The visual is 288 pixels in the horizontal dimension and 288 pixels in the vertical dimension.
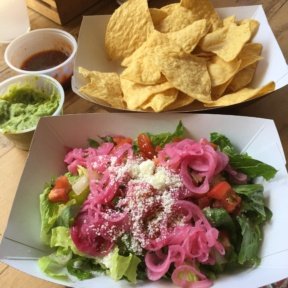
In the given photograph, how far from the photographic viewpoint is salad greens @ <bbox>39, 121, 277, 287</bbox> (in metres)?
0.85

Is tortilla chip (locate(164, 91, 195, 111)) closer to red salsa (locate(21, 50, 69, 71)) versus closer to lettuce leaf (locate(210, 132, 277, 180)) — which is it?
lettuce leaf (locate(210, 132, 277, 180))

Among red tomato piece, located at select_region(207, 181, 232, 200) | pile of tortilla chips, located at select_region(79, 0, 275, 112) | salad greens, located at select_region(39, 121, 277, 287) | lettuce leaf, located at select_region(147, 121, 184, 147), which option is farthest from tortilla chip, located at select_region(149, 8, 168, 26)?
red tomato piece, located at select_region(207, 181, 232, 200)

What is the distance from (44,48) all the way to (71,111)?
0.30 metres

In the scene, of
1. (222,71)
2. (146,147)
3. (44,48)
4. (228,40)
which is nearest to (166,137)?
(146,147)

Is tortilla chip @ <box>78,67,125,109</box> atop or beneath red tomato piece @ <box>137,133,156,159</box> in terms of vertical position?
atop

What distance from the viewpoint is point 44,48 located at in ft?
4.69

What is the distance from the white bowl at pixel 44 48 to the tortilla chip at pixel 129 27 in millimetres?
143

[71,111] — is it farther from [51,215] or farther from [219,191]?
[219,191]

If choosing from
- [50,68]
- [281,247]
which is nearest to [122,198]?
[281,247]

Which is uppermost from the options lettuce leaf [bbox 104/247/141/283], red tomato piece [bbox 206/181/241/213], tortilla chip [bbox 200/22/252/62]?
tortilla chip [bbox 200/22/252/62]

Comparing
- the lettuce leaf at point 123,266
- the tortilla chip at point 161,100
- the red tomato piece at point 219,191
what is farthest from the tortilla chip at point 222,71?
the lettuce leaf at point 123,266

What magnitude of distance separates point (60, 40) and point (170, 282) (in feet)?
3.07

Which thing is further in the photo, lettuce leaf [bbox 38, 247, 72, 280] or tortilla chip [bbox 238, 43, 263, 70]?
tortilla chip [bbox 238, 43, 263, 70]

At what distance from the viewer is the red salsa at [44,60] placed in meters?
1.38
